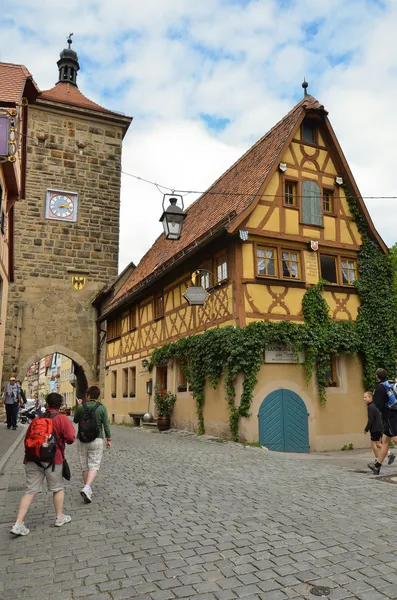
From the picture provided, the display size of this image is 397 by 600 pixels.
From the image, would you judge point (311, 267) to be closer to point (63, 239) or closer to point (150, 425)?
point (150, 425)

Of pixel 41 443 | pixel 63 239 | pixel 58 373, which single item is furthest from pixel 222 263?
pixel 58 373

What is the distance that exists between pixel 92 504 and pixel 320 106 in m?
12.6

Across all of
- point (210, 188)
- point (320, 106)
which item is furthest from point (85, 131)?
point (320, 106)

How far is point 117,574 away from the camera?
3893 mm

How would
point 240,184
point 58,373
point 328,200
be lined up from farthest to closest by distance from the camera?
point 58,373, point 240,184, point 328,200

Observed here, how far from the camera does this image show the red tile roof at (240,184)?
14240 millimetres

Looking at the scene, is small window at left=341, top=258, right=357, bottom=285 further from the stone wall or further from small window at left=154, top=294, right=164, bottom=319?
the stone wall

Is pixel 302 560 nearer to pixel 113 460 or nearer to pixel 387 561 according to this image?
pixel 387 561

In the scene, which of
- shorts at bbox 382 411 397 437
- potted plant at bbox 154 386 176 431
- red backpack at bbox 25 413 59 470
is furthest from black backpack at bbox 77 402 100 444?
potted plant at bbox 154 386 176 431

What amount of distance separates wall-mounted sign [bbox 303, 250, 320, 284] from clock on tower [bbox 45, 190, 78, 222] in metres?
15.6

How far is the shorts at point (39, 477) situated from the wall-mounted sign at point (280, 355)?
830 centimetres

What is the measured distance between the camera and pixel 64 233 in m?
26.3

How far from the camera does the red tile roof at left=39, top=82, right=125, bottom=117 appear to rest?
88.5 ft

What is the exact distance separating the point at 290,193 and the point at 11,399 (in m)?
10.2
